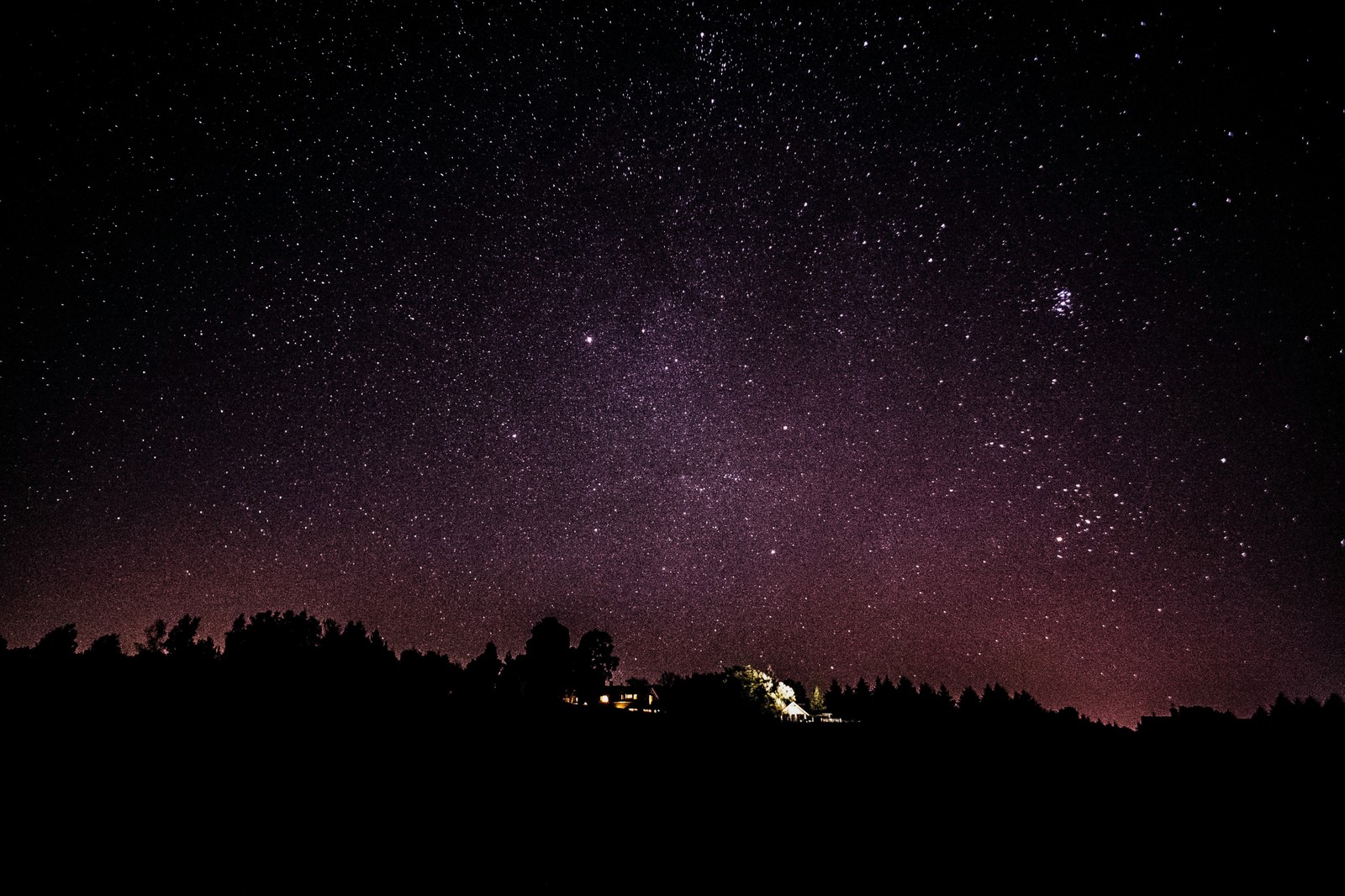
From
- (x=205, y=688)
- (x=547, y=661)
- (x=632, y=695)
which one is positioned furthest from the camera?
(x=632, y=695)

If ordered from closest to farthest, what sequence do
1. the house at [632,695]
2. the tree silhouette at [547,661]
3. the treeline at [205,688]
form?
the treeline at [205,688] < the tree silhouette at [547,661] < the house at [632,695]

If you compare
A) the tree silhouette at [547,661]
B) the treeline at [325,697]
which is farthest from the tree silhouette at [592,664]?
the treeline at [325,697]

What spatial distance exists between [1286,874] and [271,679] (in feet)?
62.0

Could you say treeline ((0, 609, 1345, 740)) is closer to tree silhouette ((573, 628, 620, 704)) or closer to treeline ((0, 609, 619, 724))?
treeline ((0, 609, 619, 724))

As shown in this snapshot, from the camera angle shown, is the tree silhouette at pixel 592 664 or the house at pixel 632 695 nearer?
the tree silhouette at pixel 592 664

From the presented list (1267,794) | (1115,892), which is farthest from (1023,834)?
(1267,794)

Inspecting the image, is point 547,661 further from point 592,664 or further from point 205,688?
point 205,688

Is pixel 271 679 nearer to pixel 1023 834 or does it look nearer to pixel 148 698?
pixel 148 698

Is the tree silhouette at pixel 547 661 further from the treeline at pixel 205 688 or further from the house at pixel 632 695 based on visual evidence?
the treeline at pixel 205 688

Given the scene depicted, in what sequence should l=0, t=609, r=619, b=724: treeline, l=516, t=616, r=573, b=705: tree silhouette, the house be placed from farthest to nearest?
the house → l=516, t=616, r=573, b=705: tree silhouette → l=0, t=609, r=619, b=724: treeline

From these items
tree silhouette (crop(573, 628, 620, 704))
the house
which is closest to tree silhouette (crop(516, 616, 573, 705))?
tree silhouette (crop(573, 628, 620, 704))

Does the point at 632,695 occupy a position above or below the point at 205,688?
below

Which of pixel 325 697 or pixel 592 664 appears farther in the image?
pixel 592 664

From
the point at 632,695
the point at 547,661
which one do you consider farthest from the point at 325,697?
the point at 632,695
